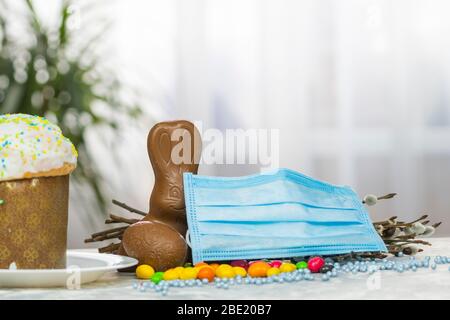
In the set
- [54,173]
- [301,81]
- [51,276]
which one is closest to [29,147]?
[54,173]

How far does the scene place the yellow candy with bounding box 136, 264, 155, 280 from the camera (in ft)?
2.41

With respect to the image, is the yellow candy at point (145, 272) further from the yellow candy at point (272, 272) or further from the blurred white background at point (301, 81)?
the blurred white background at point (301, 81)

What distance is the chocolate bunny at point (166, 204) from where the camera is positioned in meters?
0.75

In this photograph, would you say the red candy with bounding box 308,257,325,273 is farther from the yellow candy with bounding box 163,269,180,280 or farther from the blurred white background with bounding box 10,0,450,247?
the blurred white background with bounding box 10,0,450,247

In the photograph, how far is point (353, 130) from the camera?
2182 millimetres

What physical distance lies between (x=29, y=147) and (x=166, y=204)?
0.18m

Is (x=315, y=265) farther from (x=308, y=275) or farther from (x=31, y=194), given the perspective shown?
(x=31, y=194)

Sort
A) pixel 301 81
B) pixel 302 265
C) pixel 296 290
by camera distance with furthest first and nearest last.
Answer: pixel 301 81
pixel 302 265
pixel 296 290

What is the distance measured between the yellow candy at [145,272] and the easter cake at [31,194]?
0.29 ft

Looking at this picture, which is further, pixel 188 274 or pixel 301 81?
pixel 301 81

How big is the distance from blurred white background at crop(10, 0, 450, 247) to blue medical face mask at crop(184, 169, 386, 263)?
1292 millimetres

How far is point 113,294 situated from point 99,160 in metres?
1.55

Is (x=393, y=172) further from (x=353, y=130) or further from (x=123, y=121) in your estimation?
(x=123, y=121)

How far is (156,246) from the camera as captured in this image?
0.75 m
